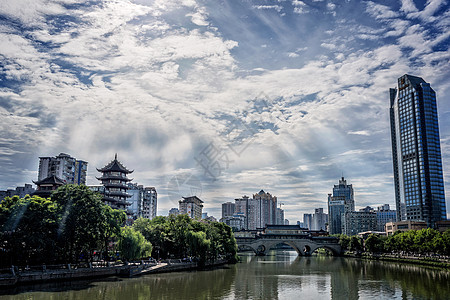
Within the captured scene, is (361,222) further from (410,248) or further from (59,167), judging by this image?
(59,167)

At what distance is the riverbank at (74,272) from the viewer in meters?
25.5

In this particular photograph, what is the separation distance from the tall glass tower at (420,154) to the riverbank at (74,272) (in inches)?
2857

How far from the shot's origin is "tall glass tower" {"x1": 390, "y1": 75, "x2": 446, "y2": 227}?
90125 mm

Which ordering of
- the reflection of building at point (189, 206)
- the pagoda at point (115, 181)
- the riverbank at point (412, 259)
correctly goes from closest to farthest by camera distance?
the riverbank at point (412, 259) → the pagoda at point (115, 181) → the reflection of building at point (189, 206)

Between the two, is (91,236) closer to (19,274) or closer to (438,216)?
(19,274)

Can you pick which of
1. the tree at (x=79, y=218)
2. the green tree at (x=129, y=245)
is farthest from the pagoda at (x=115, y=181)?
the tree at (x=79, y=218)

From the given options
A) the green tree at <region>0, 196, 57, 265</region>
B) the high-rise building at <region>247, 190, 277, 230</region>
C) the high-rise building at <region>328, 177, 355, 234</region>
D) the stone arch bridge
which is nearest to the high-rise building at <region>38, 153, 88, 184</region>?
the stone arch bridge

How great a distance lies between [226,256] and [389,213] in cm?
11662

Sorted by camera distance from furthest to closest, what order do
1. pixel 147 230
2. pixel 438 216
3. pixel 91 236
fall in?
1. pixel 438 216
2. pixel 147 230
3. pixel 91 236

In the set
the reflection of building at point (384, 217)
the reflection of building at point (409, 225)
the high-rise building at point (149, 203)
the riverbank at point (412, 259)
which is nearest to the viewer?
the riverbank at point (412, 259)

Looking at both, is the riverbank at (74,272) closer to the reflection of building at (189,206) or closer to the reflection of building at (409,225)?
the reflection of building at (409,225)

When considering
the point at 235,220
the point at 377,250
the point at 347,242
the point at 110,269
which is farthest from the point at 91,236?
the point at 235,220

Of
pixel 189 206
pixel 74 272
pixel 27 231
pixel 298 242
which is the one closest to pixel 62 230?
pixel 27 231

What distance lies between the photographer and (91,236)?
103 ft
